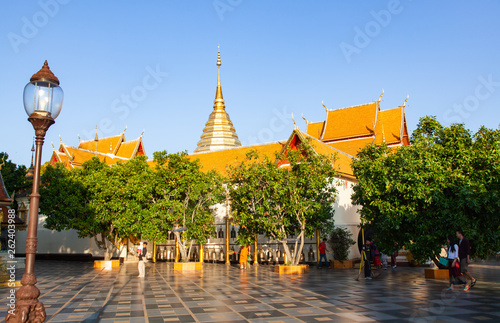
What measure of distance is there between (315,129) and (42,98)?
38.5 m

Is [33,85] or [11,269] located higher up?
[33,85]

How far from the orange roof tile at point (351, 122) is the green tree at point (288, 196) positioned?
1909cm

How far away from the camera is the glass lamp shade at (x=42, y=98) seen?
704 cm

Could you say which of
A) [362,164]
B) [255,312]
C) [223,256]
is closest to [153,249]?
[223,256]

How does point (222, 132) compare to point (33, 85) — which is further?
point (222, 132)

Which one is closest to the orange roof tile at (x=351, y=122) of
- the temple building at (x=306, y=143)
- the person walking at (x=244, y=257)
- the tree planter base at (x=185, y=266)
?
the temple building at (x=306, y=143)

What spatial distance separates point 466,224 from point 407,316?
24.9 ft

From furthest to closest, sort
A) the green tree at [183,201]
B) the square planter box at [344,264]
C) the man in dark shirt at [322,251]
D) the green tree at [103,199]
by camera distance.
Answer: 1. the green tree at [103,199]
2. the man in dark shirt at [322,251]
3. the square planter box at [344,264]
4. the green tree at [183,201]

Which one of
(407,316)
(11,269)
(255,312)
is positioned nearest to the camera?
(407,316)

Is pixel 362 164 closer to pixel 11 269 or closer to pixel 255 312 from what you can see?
pixel 255 312

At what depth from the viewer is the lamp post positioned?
6.53 metres

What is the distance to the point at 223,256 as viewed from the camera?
2873 centimetres

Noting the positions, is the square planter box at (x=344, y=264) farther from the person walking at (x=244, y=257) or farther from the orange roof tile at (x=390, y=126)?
the orange roof tile at (x=390, y=126)

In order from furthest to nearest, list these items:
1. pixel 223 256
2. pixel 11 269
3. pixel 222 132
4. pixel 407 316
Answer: pixel 222 132 < pixel 223 256 < pixel 11 269 < pixel 407 316
